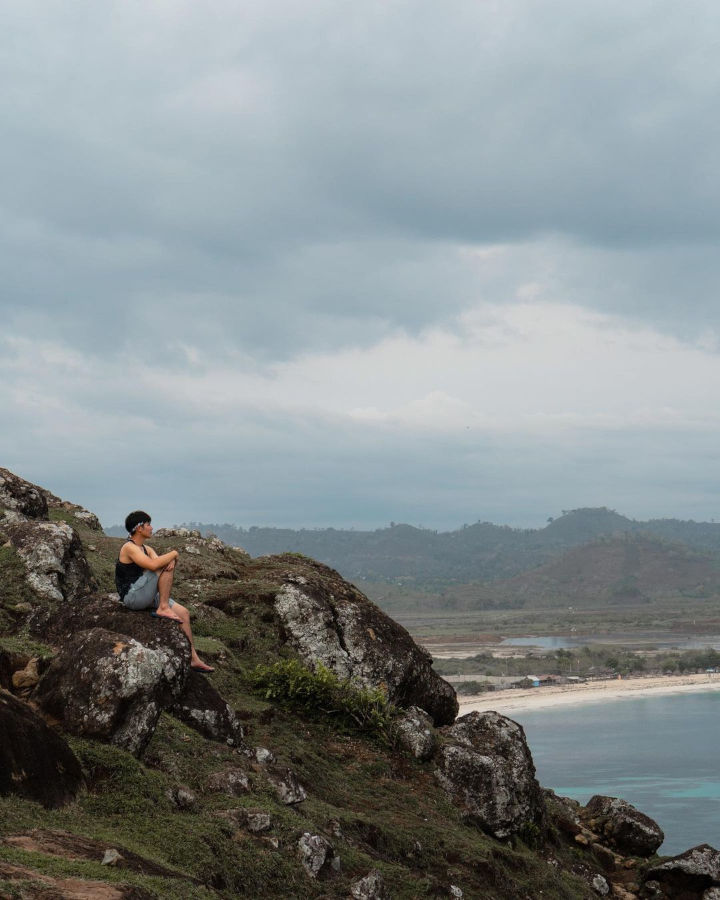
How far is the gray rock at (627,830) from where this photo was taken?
73.6 ft

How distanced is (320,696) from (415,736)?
205 cm

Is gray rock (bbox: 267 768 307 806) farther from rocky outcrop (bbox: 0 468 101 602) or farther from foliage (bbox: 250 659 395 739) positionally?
rocky outcrop (bbox: 0 468 101 602)

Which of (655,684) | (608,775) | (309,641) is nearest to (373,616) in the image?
(309,641)

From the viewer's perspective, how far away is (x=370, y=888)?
1206 cm

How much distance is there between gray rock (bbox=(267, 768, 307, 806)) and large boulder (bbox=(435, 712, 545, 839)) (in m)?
3.97

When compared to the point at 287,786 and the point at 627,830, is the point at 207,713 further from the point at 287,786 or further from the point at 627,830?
the point at 627,830

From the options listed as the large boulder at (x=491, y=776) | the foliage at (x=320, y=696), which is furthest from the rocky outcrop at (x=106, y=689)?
the large boulder at (x=491, y=776)

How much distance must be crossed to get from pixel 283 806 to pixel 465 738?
22.4 ft

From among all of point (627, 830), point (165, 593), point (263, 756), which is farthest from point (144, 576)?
point (627, 830)

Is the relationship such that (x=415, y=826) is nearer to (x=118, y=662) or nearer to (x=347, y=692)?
(x=347, y=692)

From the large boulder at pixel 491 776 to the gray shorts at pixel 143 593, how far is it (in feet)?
22.3

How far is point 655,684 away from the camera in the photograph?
141 meters

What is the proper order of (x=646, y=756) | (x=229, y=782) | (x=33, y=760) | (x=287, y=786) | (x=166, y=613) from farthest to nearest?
(x=646, y=756) < (x=166, y=613) < (x=287, y=786) < (x=229, y=782) < (x=33, y=760)

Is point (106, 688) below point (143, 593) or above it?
below
